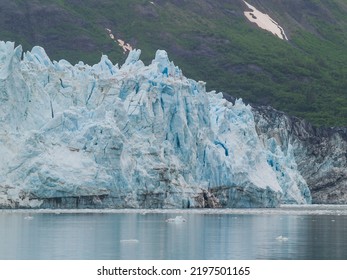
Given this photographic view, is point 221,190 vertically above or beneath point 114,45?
beneath

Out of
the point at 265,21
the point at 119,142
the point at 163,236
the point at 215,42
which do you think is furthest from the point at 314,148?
the point at 265,21

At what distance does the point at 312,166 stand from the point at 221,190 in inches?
883

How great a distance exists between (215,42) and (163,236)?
8195 cm

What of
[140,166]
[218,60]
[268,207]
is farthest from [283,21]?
[140,166]

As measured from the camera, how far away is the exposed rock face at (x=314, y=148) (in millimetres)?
67438

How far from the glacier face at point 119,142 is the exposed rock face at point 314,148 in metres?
15.0

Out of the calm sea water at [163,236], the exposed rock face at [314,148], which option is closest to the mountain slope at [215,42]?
the exposed rock face at [314,148]

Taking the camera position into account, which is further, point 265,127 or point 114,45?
point 114,45

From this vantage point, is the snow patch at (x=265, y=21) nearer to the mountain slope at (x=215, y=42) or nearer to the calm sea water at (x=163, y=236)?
the mountain slope at (x=215, y=42)

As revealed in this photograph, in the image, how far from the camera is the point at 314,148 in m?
72.0

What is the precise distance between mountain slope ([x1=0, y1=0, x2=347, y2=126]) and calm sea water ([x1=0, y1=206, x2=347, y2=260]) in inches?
1940

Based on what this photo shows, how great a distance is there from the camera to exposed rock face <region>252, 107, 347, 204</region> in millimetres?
67438
